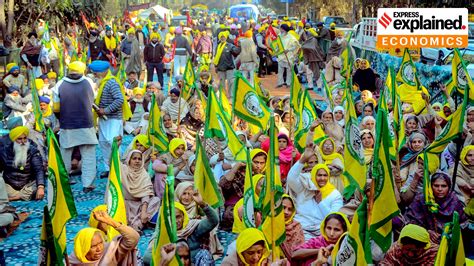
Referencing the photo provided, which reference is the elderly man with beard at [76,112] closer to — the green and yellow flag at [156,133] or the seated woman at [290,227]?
the green and yellow flag at [156,133]

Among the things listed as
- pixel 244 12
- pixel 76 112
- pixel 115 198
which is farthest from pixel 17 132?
pixel 244 12

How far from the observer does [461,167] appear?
23.4 ft

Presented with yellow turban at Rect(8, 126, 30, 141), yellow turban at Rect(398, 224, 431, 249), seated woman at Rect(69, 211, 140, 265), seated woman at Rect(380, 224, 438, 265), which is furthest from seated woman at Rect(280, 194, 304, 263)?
yellow turban at Rect(8, 126, 30, 141)

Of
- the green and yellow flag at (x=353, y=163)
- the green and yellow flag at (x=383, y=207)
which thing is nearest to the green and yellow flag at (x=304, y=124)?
the green and yellow flag at (x=353, y=163)

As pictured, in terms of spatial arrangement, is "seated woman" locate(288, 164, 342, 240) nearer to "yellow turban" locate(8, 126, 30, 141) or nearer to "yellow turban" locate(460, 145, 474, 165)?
"yellow turban" locate(460, 145, 474, 165)

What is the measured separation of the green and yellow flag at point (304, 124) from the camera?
28.3 ft

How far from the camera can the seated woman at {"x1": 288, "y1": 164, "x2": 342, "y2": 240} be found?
673 centimetres

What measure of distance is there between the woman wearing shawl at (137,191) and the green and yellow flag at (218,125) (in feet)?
2.53

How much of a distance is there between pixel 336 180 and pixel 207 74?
4966 millimetres

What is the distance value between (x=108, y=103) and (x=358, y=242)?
5.26 meters

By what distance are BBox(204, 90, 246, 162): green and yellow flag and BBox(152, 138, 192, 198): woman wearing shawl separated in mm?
417

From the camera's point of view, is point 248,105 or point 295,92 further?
point 295,92

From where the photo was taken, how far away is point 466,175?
7.05 metres

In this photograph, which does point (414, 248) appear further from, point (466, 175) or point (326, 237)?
point (466, 175)
